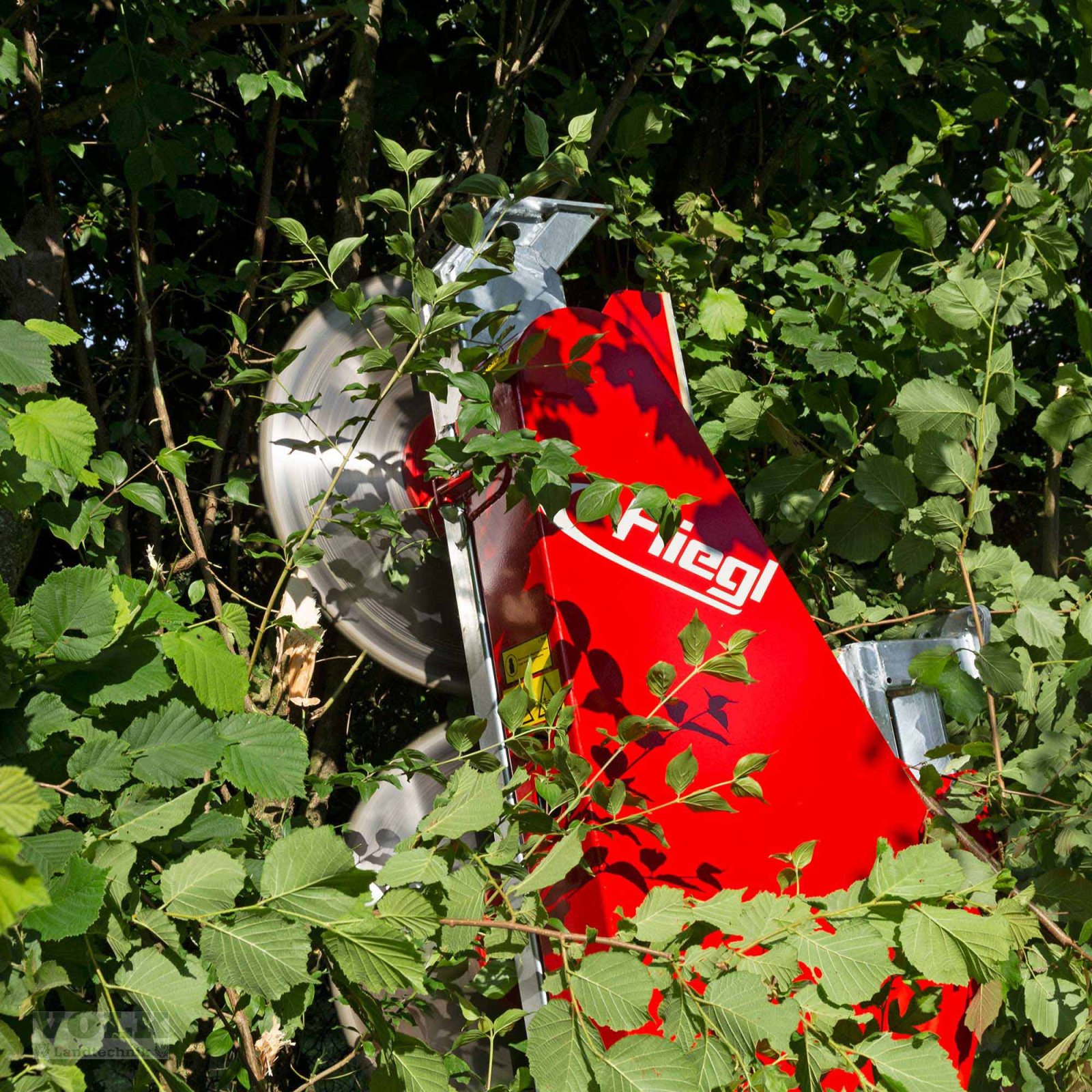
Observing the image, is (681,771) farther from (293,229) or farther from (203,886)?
(293,229)

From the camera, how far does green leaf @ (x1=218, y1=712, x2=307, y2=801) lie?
1115mm

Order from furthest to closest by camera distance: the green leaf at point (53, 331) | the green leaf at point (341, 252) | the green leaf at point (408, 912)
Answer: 1. the green leaf at point (341, 252)
2. the green leaf at point (53, 331)
3. the green leaf at point (408, 912)

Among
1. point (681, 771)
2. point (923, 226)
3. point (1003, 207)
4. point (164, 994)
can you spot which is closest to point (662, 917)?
point (681, 771)

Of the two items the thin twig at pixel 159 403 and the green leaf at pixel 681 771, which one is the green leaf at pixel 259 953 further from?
the thin twig at pixel 159 403

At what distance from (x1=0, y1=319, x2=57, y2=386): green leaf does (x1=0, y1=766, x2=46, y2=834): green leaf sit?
603mm

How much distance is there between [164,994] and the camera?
31.6 inches

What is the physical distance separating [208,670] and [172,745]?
11.5 inches

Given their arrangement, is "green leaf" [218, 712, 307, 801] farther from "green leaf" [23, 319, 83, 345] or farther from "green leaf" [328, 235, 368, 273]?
"green leaf" [328, 235, 368, 273]

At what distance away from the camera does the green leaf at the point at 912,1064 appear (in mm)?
979

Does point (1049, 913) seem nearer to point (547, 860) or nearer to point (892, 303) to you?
point (547, 860)

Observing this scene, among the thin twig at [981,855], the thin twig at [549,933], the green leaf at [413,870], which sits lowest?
the thin twig at [981,855]

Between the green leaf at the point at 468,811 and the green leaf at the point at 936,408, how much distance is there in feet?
3.16

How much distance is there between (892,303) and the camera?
8.72 feet

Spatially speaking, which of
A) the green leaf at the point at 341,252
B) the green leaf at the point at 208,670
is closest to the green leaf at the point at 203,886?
the green leaf at the point at 208,670
